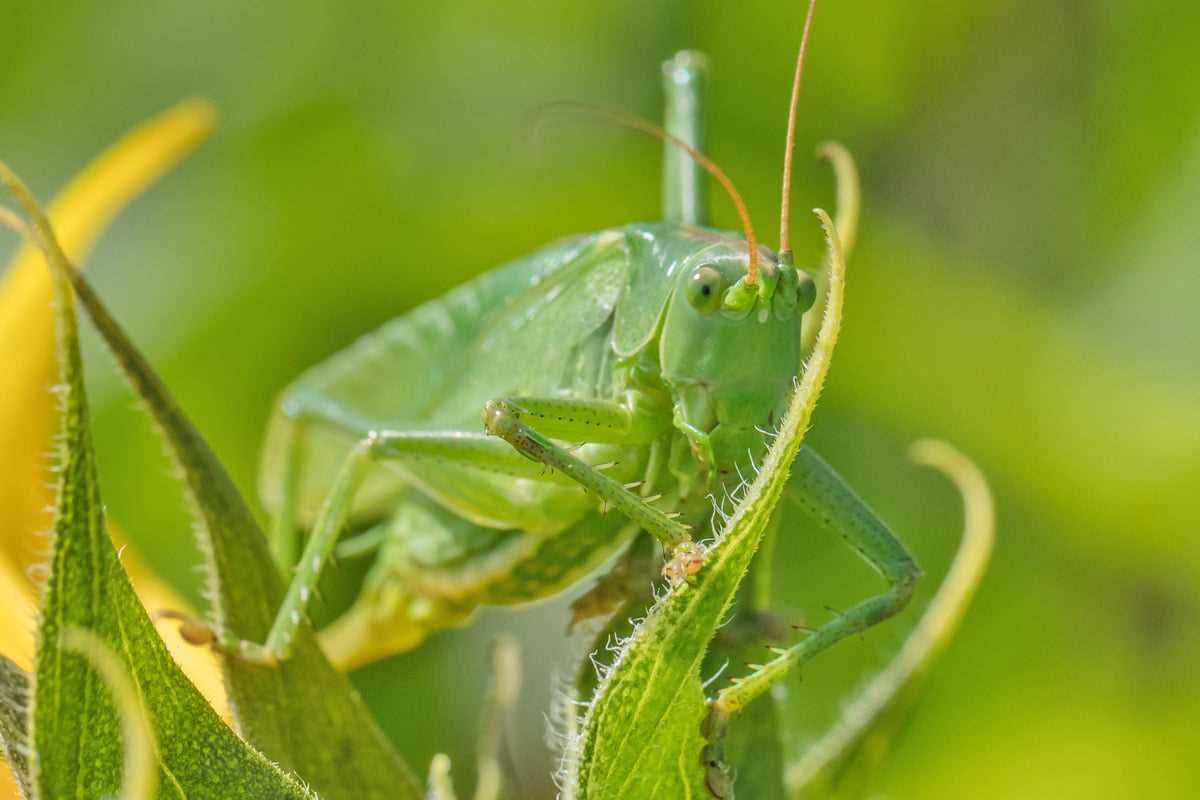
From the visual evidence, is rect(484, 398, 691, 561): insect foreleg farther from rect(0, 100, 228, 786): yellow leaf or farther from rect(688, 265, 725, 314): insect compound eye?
rect(0, 100, 228, 786): yellow leaf

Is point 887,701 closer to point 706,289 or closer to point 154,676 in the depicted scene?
point 706,289

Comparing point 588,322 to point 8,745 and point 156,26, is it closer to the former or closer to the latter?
point 8,745

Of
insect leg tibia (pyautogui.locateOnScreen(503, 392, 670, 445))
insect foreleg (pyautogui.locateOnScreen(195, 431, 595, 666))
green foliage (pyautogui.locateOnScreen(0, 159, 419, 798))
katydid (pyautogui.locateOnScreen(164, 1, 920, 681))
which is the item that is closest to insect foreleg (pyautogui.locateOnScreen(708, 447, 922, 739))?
katydid (pyautogui.locateOnScreen(164, 1, 920, 681))

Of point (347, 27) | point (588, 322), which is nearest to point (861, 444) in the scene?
point (588, 322)

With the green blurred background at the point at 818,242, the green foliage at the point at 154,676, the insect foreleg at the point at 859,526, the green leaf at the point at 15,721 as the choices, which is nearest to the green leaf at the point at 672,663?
the green foliage at the point at 154,676

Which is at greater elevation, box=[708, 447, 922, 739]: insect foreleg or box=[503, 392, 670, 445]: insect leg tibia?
box=[503, 392, 670, 445]: insect leg tibia

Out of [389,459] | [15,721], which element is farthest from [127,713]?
[389,459]
